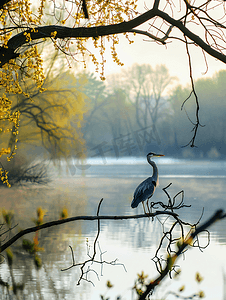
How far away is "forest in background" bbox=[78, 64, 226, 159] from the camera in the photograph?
34062 millimetres

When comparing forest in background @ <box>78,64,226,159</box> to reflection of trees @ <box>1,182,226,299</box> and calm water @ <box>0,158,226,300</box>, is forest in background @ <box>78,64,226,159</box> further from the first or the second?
reflection of trees @ <box>1,182,226,299</box>

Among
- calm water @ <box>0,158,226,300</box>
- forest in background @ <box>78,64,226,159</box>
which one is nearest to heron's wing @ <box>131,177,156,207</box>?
calm water @ <box>0,158,226,300</box>

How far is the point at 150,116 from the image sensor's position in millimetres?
37156

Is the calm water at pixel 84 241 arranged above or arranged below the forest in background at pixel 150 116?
below

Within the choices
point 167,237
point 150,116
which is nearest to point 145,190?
point 167,237

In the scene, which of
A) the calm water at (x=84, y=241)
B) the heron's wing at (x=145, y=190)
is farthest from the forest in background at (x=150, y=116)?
the heron's wing at (x=145, y=190)

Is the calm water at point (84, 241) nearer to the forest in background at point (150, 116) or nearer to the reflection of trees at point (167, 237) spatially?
the reflection of trees at point (167, 237)

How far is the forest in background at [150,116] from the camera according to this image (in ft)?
112

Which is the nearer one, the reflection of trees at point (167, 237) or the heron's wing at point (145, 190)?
the reflection of trees at point (167, 237)

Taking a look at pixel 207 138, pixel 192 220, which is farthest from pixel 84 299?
pixel 207 138

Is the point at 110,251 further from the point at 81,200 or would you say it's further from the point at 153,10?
the point at 81,200

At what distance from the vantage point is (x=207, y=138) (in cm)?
3309

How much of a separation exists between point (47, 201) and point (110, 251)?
23.9 ft

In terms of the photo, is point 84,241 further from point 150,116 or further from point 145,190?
point 150,116
